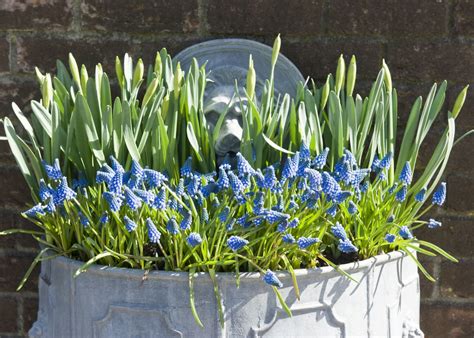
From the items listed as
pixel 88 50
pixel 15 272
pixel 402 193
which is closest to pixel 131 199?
pixel 402 193

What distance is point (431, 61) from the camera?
2.08 meters

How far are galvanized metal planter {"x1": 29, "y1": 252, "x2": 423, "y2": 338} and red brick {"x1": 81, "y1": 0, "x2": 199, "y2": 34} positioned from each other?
2.22 ft

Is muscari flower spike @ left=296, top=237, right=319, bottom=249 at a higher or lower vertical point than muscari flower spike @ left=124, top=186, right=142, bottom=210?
lower

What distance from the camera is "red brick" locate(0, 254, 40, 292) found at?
7.22ft

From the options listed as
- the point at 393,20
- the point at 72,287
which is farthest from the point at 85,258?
the point at 393,20

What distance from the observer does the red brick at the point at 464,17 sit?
2061mm

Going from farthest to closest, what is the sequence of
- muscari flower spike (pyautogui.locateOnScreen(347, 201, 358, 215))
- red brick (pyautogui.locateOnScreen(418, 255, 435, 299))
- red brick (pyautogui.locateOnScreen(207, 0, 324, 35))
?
red brick (pyautogui.locateOnScreen(418, 255, 435, 299)) → red brick (pyautogui.locateOnScreen(207, 0, 324, 35)) → muscari flower spike (pyautogui.locateOnScreen(347, 201, 358, 215))

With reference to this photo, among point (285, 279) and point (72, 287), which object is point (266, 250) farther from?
point (72, 287)

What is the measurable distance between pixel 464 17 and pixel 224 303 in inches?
39.0

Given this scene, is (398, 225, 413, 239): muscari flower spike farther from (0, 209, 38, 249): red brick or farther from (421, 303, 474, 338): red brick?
(0, 209, 38, 249): red brick

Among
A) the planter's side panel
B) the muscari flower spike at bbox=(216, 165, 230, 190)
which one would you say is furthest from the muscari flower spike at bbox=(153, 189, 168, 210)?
the planter's side panel

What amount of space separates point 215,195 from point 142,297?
0.76ft

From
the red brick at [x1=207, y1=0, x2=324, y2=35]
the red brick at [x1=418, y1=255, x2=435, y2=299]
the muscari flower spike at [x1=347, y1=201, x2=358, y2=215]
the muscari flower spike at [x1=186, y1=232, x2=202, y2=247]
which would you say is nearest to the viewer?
the muscari flower spike at [x1=186, y1=232, x2=202, y2=247]

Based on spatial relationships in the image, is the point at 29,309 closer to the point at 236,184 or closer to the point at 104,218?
the point at 104,218
